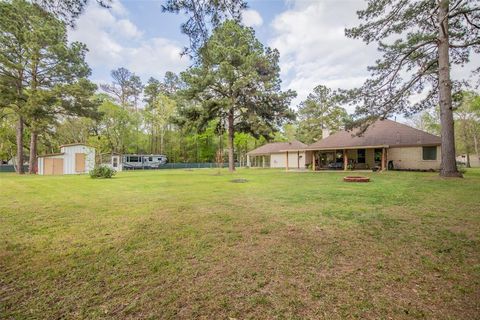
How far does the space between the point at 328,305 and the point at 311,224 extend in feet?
8.43

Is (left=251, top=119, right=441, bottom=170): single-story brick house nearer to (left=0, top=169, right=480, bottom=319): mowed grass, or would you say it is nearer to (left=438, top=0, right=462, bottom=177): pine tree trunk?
(left=438, top=0, right=462, bottom=177): pine tree trunk

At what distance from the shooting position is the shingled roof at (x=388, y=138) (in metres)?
18.4

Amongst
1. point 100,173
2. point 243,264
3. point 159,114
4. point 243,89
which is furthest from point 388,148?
point 159,114

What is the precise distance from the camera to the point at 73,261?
3.13 meters

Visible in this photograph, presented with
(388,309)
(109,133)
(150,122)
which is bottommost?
(388,309)

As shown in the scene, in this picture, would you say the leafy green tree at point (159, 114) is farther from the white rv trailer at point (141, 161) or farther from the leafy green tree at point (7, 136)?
the leafy green tree at point (7, 136)

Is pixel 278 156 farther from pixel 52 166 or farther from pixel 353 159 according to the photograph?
pixel 52 166

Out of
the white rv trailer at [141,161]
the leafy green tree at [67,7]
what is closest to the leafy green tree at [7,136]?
the white rv trailer at [141,161]

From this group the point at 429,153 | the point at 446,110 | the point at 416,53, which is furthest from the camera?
the point at 429,153

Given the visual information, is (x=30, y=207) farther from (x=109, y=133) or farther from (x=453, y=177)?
(x=109, y=133)

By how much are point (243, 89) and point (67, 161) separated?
61.6 ft

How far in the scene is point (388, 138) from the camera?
19.9m

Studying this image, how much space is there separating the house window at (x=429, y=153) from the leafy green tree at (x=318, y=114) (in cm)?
1905

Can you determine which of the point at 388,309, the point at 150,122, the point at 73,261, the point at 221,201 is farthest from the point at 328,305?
the point at 150,122
